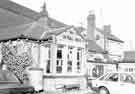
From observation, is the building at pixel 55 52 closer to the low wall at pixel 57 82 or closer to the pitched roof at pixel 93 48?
the low wall at pixel 57 82

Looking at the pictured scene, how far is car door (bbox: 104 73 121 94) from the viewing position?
11445mm

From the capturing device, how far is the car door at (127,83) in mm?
10947

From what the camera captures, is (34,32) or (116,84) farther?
(34,32)

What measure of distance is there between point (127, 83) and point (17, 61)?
723 centimetres

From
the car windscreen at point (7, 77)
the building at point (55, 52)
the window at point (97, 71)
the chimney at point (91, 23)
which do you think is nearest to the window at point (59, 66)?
the building at point (55, 52)

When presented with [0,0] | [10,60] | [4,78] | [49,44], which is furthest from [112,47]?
[4,78]

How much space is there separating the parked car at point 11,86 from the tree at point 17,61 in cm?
621

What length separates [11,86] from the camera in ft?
20.2

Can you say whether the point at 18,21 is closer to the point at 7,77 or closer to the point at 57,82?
the point at 57,82

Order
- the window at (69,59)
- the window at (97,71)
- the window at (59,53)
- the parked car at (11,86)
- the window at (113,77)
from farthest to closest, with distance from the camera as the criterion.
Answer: the window at (97,71) → the window at (69,59) → the window at (59,53) → the window at (113,77) → the parked car at (11,86)

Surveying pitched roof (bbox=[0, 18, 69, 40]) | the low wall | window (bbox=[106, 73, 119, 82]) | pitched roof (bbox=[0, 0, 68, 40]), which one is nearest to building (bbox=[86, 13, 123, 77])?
pitched roof (bbox=[0, 0, 68, 40])

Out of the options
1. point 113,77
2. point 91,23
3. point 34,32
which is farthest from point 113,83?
point 91,23

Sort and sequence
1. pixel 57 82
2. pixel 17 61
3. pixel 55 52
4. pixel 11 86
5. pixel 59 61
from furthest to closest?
pixel 59 61
pixel 55 52
pixel 57 82
pixel 17 61
pixel 11 86

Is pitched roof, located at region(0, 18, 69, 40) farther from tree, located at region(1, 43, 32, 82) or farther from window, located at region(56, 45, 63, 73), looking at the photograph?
window, located at region(56, 45, 63, 73)
